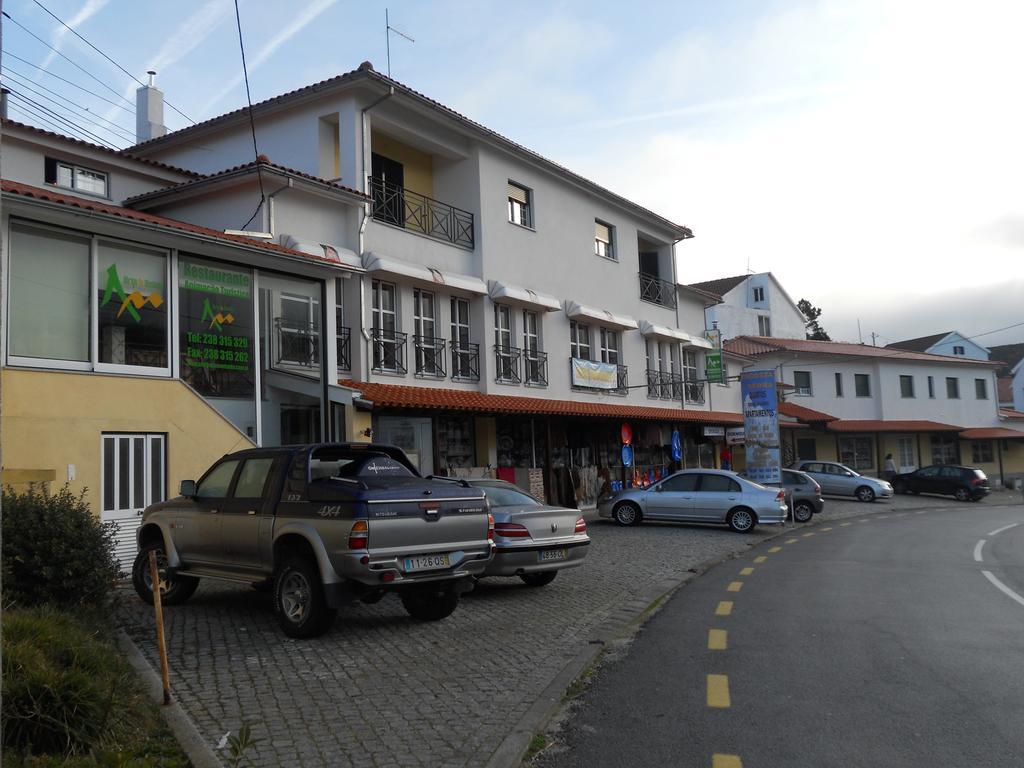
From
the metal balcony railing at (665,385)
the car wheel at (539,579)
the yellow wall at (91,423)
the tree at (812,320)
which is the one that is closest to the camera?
the yellow wall at (91,423)

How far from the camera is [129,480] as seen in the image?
12.1 metres

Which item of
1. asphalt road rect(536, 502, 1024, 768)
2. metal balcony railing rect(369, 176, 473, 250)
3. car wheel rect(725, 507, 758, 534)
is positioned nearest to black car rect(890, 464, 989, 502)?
car wheel rect(725, 507, 758, 534)

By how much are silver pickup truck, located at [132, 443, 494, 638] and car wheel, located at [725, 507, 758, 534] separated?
469 inches

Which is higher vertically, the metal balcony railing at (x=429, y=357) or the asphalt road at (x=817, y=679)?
the metal balcony railing at (x=429, y=357)

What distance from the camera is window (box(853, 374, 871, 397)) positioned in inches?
1906

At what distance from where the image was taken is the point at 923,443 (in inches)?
1978

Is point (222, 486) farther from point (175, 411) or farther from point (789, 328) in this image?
point (789, 328)

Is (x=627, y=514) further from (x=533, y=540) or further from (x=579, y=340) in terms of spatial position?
(x=533, y=540)

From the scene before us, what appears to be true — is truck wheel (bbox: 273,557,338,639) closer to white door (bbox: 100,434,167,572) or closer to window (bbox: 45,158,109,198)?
white door (bbox: 100,434,167,572)

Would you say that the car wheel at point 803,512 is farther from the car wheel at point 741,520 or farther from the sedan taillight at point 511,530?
the sedan taillight at point 511,530

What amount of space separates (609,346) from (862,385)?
85.8 ft

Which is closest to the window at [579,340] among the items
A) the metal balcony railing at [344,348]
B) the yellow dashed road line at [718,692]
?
the metal balcony railing at [344,348]

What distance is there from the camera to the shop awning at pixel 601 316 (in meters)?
25.5

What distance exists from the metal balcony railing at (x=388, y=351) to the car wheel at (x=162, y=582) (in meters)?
9.33
